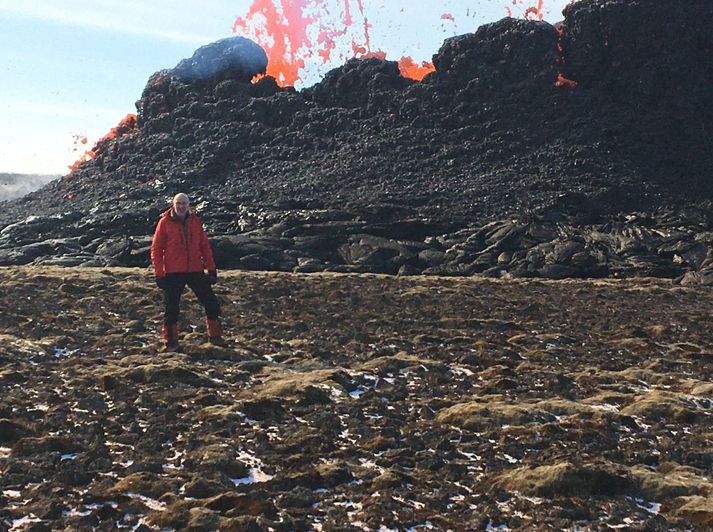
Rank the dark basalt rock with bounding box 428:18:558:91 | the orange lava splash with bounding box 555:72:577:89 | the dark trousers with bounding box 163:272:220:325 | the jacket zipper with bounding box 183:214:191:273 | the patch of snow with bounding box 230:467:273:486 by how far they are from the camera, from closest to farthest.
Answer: the patch of snow with bounding box 230:467:273:486 < the dark trousers with bounding box 163:272:220:325 < the jacket zipper with bounding box 183:214:191:273 < the orange lava splash with bounding box 555:72:577:89 < the dark basalt rock with bounding box 428:18:558:91

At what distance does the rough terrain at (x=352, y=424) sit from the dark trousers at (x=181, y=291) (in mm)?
585

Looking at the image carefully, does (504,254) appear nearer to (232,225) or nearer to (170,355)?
(232,225)

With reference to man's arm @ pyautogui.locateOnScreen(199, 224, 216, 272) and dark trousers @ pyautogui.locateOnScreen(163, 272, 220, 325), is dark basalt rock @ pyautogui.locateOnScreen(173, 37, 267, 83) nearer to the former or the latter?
man's arm @ pyautogui.locateOnScreen(199, 224, 216, 272)

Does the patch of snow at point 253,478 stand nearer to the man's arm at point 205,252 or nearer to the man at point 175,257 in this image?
the man at point 175,257

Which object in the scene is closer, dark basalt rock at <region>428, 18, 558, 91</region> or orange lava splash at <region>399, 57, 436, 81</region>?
dark basalt rock at <region>428, 18, 558, 91</region>

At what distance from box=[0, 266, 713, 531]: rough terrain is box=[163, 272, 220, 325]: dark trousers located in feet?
1.92

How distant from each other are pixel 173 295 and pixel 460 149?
4469 centimetres

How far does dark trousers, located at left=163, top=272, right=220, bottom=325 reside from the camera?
12.6 meters

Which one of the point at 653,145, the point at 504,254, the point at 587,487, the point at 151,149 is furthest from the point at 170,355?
the point at 151,149

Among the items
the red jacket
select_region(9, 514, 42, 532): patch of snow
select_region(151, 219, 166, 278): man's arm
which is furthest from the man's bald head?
select_region(9, 514, 42, 532): patch of snow

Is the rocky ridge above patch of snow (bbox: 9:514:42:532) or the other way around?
above

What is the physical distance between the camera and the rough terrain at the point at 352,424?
20.0 feet

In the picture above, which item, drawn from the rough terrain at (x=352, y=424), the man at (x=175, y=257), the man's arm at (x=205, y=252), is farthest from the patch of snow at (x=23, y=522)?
the man's arm at (x=205, y=252)

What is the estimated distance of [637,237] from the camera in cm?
3669
